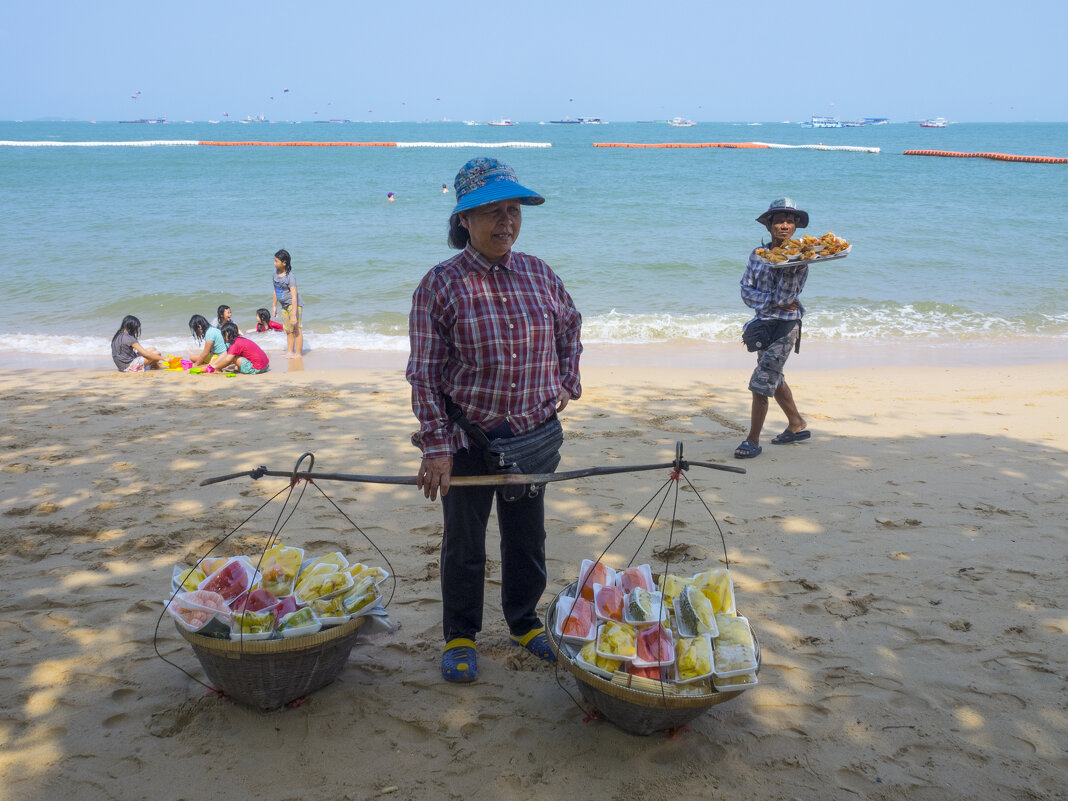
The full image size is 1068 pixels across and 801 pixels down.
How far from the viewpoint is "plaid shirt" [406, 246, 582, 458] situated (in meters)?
2.58

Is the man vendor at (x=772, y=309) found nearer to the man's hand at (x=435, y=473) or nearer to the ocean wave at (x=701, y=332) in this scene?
the man's hand at (x=435, y=473)

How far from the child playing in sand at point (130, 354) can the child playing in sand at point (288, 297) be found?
1.58 m

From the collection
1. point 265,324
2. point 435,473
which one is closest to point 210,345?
Answer: point 265,324

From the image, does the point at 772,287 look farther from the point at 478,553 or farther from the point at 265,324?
the point at 265,324

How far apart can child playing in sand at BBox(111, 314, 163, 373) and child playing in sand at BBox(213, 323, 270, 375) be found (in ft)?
2.47

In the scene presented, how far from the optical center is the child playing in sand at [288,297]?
9.81m

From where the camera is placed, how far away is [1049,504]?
449 cm

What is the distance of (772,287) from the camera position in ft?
17.4

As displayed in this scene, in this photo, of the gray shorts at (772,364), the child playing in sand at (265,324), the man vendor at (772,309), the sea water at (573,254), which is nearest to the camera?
the man vendor at (772,309)

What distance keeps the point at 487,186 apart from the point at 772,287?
3189 millimetres

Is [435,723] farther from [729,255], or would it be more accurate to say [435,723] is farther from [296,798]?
[729,255]

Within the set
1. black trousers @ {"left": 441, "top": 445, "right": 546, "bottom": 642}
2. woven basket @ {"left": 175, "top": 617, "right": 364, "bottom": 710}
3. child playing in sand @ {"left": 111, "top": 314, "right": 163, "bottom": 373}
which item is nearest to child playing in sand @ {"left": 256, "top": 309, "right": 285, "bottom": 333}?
child playing in sand @ {"left": 111, "top": 314, "right": 163, "bottom": 373}

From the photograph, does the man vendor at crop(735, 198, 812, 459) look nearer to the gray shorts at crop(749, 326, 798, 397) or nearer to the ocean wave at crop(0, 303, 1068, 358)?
the gray shorts at crop(749, 326, 798, 397)

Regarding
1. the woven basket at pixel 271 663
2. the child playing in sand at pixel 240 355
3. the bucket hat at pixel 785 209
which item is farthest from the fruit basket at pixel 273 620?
the child playing in sand at pixel 240 355
